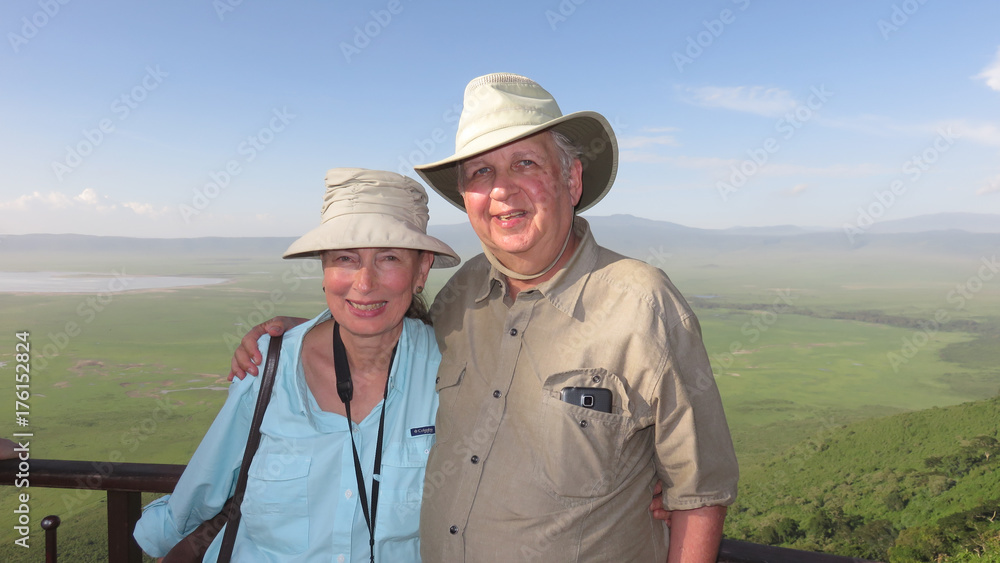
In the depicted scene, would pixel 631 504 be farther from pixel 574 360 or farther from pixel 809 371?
pixel 809 371

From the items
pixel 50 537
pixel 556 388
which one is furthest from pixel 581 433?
pixel 50 537

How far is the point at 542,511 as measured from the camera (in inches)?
59.4

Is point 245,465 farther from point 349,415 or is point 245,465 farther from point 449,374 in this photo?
point 449,374

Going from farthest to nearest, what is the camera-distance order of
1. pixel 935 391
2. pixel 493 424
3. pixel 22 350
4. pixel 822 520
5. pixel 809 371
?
pixel 809 371, pixel 935 391, pixel 822 520, pixel 22 350, pixel 493 424

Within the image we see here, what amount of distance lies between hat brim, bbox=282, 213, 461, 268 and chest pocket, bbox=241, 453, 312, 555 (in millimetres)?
662

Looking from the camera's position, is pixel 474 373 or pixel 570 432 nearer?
pixel 570 432

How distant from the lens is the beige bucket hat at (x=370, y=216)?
5.74 ft

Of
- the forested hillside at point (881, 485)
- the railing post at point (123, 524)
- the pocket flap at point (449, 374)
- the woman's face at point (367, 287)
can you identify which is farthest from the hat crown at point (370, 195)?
the forested hillside at point (881, 485)

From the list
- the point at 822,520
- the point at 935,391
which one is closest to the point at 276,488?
the point at 822,520

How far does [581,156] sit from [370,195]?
2.48 ft

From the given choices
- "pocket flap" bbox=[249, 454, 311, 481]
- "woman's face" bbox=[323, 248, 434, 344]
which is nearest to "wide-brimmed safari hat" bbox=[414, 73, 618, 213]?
"woman's face" bbox=[323, 248, 434, 344]

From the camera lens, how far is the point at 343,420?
5.89ft

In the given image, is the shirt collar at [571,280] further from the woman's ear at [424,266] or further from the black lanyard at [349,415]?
the black lanyard at [349,415]

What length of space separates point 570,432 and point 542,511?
222mm
